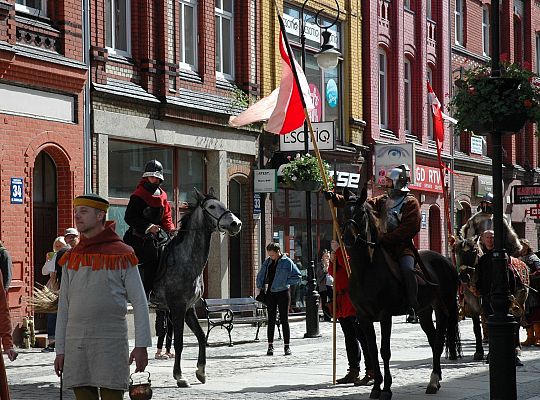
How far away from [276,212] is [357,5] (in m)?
7.39

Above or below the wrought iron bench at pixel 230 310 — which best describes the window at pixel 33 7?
above

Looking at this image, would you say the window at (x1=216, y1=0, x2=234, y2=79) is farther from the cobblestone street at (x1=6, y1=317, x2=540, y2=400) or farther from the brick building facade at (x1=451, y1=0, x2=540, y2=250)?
the brick building facade at (x1=451, y1=0, x2=540, y2=250)

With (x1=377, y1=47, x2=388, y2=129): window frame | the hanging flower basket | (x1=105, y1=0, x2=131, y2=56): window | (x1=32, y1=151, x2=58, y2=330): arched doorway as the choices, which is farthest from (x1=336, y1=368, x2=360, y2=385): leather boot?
(x1=377, y1=47, x2=388, y2=129): window frame

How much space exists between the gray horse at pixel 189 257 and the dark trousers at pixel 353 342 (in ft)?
6.06

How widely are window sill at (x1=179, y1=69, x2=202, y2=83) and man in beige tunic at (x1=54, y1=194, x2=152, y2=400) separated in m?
17.3

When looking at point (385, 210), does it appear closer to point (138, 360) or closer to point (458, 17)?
point (138, 360)

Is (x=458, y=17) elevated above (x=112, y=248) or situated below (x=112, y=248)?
above

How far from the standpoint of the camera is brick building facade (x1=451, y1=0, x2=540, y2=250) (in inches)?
1591

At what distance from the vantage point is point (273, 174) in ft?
88.2

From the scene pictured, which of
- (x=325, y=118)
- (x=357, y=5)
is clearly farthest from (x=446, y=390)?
(x=357, y=5)

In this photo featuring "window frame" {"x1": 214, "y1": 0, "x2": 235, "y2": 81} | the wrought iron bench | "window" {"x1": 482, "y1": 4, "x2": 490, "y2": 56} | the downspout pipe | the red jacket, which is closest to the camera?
the red jacket

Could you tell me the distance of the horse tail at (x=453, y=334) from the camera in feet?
47.9

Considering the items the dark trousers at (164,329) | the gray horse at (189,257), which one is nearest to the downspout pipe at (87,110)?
the dark trousers at (164,329)

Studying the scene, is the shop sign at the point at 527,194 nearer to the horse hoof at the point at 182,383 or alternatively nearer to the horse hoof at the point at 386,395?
the horse hoof at the point at 182,383
